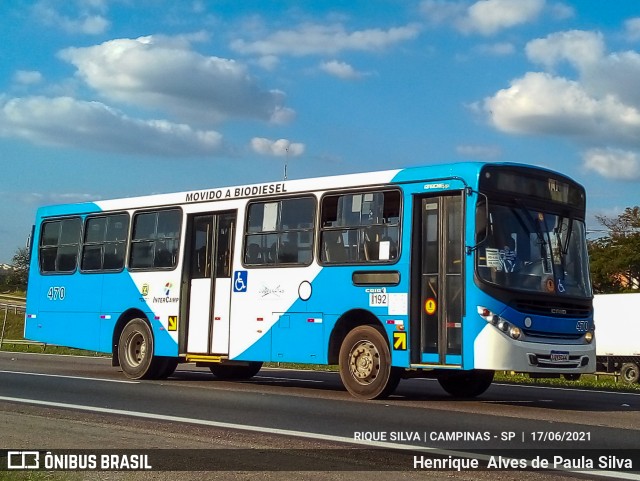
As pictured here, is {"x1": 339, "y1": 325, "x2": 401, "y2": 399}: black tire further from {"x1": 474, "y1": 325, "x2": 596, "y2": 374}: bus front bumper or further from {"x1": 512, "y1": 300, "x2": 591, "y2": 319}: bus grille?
{"x1": 512, "y1": 300, "x2": 591, "y2": 319}: bus grille

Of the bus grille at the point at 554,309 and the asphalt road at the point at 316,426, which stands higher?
the bus grille at the point at 554,309

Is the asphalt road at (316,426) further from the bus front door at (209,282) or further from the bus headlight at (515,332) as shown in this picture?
the bus headlight at (515,332)

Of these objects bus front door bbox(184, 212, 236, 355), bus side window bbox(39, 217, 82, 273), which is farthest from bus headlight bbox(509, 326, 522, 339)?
bus side window bbox(39, 217, 82, 273)

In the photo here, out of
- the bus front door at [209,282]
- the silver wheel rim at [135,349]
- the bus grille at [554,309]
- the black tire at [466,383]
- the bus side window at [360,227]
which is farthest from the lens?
the silver wheel rim at [135,349]

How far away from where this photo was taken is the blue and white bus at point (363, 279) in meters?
13.4

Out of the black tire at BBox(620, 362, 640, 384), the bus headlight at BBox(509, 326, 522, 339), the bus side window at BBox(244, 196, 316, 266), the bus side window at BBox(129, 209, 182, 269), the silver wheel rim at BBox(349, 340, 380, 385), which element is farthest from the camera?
the black tire at BBox(620, 362, 640, 384)

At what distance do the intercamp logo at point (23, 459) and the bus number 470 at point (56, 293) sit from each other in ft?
40.9

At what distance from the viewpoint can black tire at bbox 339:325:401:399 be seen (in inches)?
559

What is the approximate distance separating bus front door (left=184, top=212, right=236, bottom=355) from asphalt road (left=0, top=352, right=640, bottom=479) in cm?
92

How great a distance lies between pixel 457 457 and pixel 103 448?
3312 mm

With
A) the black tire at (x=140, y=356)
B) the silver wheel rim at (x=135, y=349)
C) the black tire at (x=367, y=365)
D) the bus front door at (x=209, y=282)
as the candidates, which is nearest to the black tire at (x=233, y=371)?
the black tire at (x=140, y=356)

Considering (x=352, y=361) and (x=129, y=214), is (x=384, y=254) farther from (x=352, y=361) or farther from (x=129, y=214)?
(x=129, y=214)

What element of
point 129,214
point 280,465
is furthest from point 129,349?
point 280,465

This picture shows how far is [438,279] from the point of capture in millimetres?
13836
